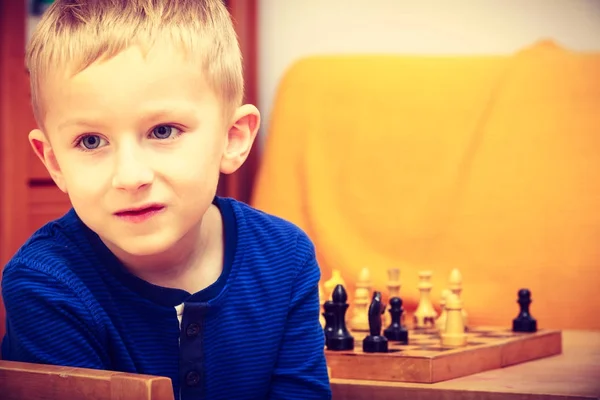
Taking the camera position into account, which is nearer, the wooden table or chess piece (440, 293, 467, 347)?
the wooden table

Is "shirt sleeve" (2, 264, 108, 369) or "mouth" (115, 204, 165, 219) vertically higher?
"mouth" (115, 204, 165, 219)

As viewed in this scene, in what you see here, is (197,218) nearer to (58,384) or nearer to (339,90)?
(58,384)

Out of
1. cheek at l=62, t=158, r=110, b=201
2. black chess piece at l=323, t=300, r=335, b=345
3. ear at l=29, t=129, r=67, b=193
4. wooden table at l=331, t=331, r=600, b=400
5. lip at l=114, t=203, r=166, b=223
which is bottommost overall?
wooden table at l=331, t=331, r=600, b=400

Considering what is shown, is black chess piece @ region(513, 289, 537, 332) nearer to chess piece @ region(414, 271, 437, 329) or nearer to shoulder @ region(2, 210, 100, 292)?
chess piece @ region(414, 271, 437, 329)

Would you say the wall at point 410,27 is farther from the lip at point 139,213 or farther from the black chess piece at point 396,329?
the lip at point 139,213

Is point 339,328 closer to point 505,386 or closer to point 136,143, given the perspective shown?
point 505,386

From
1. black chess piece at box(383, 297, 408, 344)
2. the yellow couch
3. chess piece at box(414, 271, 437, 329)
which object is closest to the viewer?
black chess piece at box(383, 297, 408, 344)

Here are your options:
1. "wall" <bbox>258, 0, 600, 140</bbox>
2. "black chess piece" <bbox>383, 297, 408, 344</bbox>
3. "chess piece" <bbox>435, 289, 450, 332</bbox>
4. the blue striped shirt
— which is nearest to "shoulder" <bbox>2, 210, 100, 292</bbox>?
the blue striped shirt

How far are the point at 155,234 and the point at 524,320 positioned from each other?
96 cm

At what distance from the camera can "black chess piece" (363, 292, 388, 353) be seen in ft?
4.87

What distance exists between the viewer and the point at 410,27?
279cm

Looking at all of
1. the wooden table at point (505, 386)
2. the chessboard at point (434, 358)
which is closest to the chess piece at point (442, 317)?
the chessboard at point (434, 358)

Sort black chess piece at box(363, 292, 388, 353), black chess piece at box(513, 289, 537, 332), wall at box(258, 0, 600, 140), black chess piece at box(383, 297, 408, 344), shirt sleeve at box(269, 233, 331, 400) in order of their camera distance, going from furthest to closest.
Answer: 1. wall at box(258, 0, 600, 140)
2. black chess piece at box(513, 289, 537, 332)
3. black chess piece at box(383, 297, 408, 344)
4. black chess piece at box(363, 292, 388, 353)
5. shirt sleeve at box(269, 233, 331, 400)

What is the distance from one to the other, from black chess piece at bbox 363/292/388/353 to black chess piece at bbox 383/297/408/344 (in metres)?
0.13
